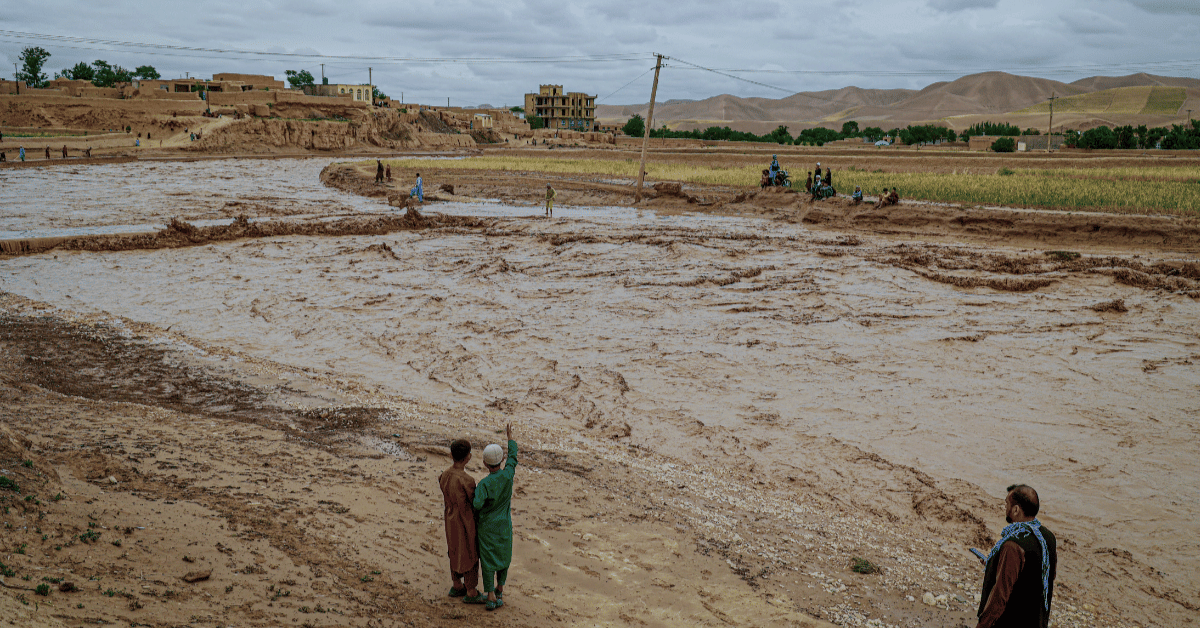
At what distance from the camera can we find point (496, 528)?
201 inches

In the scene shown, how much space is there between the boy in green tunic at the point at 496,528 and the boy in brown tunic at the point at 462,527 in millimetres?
65

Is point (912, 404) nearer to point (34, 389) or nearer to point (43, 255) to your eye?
point (34, 389)

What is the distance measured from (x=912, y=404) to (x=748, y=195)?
22564mm

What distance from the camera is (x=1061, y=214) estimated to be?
22938 mm

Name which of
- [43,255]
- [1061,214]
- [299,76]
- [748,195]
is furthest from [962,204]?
[299,76]

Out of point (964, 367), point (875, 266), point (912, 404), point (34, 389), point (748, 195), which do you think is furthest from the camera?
point (748, 195)

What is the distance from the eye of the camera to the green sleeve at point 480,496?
4.95 meters

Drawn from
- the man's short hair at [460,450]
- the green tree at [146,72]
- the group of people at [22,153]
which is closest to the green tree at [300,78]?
the green tree at [146,72]

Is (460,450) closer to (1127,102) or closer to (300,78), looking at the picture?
(300,78)

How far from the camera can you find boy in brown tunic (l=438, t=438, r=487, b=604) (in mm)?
5062

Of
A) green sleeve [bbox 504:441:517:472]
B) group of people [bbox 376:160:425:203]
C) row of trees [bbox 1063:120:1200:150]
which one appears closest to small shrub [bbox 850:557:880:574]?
green sleeve [bbox 504:441:517:472]

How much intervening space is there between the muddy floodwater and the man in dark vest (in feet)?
10.5

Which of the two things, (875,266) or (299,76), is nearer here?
(875,266)

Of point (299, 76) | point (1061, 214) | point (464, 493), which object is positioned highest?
point (299, 76)
